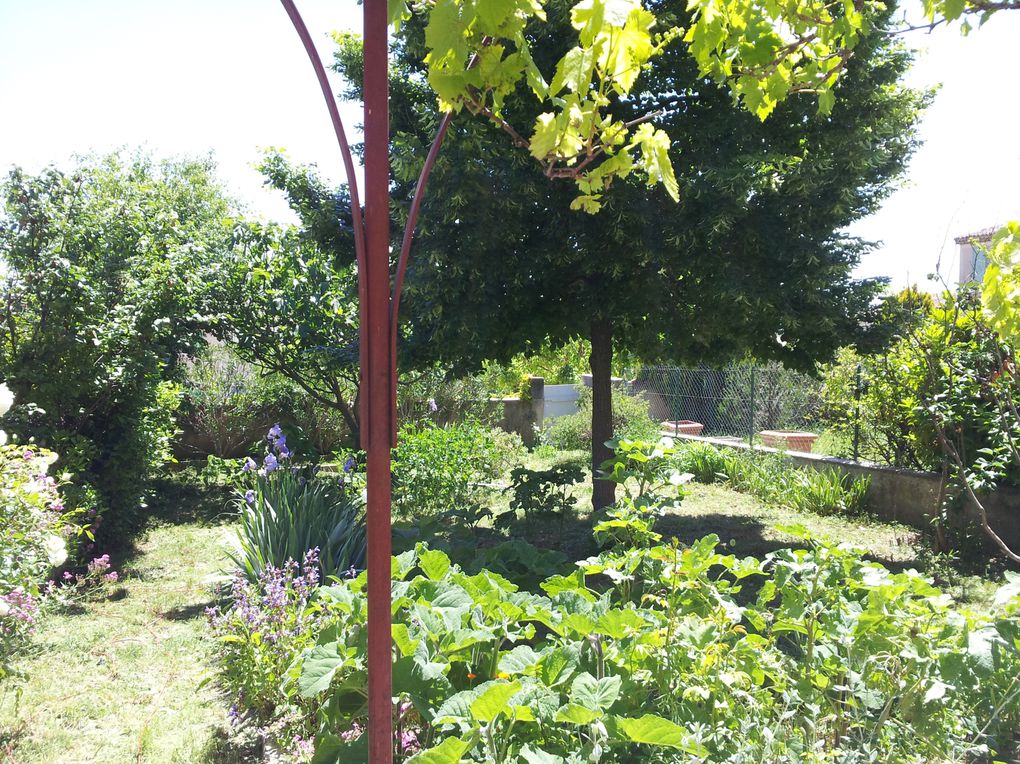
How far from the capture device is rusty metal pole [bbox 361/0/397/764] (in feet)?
4.78

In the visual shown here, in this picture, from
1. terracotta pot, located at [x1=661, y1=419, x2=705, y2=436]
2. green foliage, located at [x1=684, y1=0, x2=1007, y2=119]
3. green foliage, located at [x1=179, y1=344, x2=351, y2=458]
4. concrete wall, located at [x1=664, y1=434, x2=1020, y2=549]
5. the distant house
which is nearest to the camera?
green foliage, located at [x1=684, y1=0, x2=1007, y2=119]

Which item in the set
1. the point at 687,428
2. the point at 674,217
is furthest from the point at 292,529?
the point at 687,428

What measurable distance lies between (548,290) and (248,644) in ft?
13.0

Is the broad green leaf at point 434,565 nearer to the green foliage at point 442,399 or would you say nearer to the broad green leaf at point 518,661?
the broad green leaf at point 518,661

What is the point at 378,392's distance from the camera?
4.83 feet

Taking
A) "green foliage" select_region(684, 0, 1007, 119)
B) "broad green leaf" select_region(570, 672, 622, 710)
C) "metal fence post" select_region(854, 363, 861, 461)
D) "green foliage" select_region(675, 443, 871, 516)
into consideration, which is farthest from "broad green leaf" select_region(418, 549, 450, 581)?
"metal fence post" select_region(854, 363, 861, 461)

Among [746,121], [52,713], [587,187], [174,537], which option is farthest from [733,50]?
[174,537]

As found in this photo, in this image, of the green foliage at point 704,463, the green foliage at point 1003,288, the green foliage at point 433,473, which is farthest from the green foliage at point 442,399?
the green foliage at point 1003,288

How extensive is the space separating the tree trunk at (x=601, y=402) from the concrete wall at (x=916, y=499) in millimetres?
2886

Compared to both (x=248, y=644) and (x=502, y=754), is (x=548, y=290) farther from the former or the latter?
(x=502, y=754)

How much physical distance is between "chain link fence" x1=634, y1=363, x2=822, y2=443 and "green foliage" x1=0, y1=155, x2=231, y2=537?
26.7 feet

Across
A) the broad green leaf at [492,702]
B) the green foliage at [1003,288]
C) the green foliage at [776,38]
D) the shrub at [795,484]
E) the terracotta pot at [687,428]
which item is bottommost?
the shrub at [795,484]

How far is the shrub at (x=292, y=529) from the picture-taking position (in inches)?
175

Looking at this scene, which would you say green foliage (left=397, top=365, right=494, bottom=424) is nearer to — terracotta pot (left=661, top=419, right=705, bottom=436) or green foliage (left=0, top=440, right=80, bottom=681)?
terracotta pot (left=661, top=419, right=705, bottom=436)
